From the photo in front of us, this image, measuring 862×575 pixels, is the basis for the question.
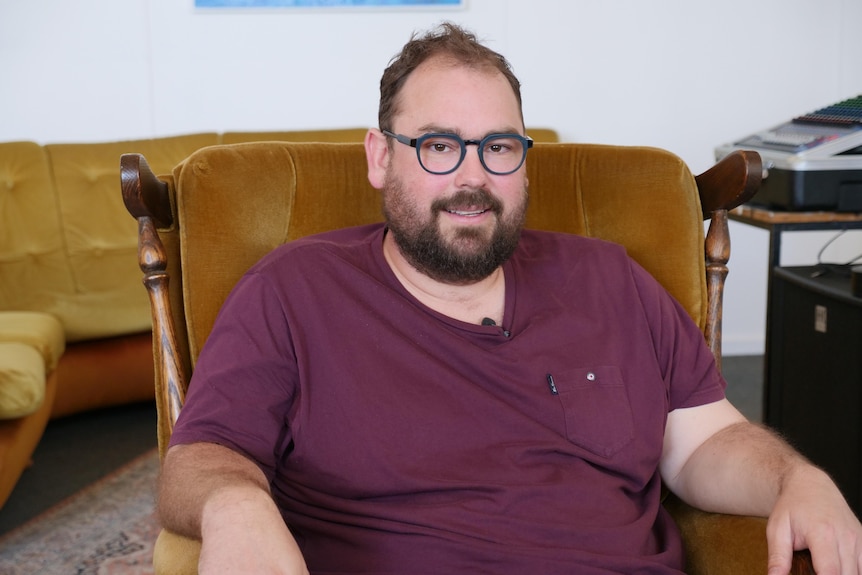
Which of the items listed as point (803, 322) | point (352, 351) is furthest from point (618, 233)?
point (803, 322)

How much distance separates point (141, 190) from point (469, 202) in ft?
1.60

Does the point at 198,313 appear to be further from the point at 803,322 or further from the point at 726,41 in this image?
the point at 726,41

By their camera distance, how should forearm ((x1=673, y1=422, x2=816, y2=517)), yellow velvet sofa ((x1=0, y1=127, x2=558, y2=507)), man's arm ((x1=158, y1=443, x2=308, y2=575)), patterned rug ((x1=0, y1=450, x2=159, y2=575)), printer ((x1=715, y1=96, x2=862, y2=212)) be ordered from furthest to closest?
yellow velvet sofa ((x1=0, y1=127, x2=558, y2=507)) < patterned rug ((x1=0, y1=450, x2=159, y2=575)) < printer ((x1=715, y1=96, x2=862, y2=212)) < forearm ((x1=673, y1=422, x2=816, y2=517)) < man's arm ((x1=158, y1=443, x2=308, y2=575))

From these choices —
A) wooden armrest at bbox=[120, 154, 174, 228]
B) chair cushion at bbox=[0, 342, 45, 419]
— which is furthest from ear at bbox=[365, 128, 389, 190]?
chair cushion at bbox=[0, 342, 45, 419]

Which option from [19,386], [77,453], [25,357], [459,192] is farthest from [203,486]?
[77,453]

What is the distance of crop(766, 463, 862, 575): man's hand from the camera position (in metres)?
1.09

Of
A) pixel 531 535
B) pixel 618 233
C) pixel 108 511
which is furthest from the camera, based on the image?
pixel 108 511

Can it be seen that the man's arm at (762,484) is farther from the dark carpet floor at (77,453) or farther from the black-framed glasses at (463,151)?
the dark carpet floor at (77,453)

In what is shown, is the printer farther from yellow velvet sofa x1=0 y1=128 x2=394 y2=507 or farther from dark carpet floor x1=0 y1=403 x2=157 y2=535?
dark carpet floor x1=0 y1=403 x2=157 y2=535

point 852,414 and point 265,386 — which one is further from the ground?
point 265,386

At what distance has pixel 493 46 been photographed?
403 centimetres

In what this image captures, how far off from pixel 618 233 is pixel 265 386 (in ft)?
2.38

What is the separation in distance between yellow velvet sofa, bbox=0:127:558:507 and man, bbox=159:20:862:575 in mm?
2155

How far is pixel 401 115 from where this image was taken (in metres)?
1.53
